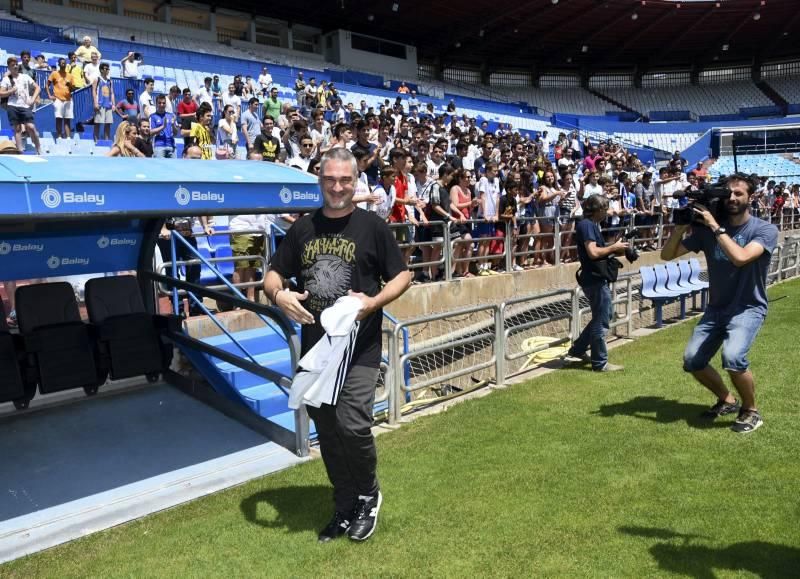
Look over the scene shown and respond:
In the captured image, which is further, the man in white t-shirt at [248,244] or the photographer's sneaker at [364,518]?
the man in white t-shirt at [248,244]

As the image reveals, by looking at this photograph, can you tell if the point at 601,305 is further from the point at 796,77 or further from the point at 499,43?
the point at 796,77

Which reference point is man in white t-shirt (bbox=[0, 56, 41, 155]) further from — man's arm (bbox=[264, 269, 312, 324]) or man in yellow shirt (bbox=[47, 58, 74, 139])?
man's arm (bbox=[264, 269, 312, 324])

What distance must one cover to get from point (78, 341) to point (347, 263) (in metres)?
3.86

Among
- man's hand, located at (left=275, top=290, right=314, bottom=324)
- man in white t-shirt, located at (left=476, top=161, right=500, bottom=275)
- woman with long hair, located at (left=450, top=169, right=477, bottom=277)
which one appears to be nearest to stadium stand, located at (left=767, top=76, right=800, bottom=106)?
man in white t-shirt, located at (left=476, top=161, right=500, bottom=275)

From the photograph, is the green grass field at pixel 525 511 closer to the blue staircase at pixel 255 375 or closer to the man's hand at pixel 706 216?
the blue staircase at pixel 255 375

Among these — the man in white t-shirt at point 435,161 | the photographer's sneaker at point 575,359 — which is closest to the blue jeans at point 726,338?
the photographer's sneaker at point 575,359

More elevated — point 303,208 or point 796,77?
point 796,77

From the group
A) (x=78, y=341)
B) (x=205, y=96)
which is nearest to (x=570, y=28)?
(x=205, y=96)

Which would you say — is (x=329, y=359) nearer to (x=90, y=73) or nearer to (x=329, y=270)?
(x=329, y=270)

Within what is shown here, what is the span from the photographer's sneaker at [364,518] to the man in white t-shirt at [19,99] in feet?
34.7

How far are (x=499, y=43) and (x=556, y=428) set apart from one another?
137 feet

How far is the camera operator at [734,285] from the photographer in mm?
5090

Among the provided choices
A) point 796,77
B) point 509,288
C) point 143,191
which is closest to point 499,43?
point 796,77

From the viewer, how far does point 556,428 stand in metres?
5.62
